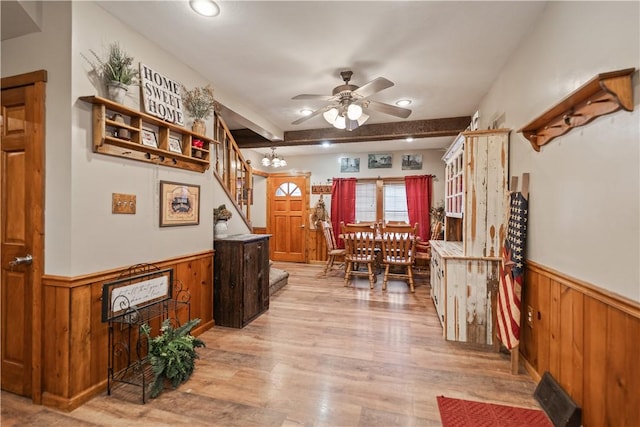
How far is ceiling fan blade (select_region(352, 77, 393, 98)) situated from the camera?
8.41ft

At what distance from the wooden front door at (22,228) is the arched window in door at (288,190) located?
534 cm

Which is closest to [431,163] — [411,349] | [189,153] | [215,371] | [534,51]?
[534,51]

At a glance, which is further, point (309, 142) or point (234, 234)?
point (309, 142)

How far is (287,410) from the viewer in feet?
6.02

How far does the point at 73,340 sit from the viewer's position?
1.86 metres

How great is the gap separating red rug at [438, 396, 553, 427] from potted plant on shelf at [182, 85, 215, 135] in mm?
2980

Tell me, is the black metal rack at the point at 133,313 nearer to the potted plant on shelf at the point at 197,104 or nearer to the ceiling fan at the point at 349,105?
the potted plant on shelf at the point at 197,104

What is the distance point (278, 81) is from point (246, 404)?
295 centimetres

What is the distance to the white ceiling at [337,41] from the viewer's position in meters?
2.03

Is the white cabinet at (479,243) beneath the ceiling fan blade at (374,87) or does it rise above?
beneath

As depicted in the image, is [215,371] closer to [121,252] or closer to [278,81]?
[121,252]

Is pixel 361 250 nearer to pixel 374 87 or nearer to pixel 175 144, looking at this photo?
pixel 374 87

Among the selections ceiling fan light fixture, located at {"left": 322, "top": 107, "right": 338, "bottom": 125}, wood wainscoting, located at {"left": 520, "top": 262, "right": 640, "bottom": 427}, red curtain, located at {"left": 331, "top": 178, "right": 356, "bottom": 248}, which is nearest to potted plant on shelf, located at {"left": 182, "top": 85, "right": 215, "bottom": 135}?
ceiling fan light fixture, located at {"left": 322, "top": 107, "right": 338, "bottom": 125}

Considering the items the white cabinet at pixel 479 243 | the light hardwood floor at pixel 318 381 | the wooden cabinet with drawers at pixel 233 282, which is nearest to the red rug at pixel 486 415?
the light hardwood floor at pixel 318 381
